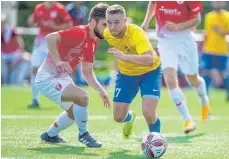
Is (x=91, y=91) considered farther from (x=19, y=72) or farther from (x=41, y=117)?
(x=41, y=117)

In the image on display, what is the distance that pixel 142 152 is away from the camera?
26.0ft

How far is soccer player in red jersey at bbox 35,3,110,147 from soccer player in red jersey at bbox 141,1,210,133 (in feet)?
6.30

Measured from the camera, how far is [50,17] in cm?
1377

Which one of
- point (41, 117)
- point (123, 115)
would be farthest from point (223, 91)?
point (123, 115)

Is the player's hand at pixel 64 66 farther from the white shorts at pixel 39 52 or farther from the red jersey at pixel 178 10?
the white shorts at pixel 39 52

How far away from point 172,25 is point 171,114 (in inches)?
126

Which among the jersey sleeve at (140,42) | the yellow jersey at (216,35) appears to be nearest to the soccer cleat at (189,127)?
the jersey sleeve at (140,42)

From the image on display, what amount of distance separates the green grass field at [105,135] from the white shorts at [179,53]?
0.98 m

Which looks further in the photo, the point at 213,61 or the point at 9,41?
the point at 9,41

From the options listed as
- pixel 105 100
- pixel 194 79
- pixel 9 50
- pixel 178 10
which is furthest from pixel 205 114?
pixel 9 50

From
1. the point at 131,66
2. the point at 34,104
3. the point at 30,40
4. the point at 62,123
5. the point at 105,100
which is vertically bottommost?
the point at 30,40

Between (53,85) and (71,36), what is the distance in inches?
25.0

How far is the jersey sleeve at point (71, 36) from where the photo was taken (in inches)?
325

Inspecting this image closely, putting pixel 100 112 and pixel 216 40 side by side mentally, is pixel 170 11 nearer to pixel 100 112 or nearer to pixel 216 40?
pixel 100 112
